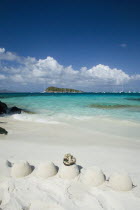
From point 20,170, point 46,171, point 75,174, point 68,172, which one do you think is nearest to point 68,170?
point 68,172

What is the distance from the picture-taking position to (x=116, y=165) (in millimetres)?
4500

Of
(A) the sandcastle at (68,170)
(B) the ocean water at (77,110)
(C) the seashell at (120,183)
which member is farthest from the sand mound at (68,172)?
(B) the ocean water at (77,110)

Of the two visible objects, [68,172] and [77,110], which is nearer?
[68,172]

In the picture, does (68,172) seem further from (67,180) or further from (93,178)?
(93,178)

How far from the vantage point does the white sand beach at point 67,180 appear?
2824 millimetres

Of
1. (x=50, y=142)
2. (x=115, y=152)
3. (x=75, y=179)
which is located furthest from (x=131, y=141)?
(x=75, y=179)

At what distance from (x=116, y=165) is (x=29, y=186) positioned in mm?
2504

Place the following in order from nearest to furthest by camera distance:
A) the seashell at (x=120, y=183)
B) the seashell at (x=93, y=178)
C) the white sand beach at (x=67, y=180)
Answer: the white sand beach at (x=67, y=180), the seashell at (x=120, y=183), the seashell at (x=93, y=178)

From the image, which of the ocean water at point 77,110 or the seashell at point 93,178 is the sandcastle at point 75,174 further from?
the ocean water at point 77,110

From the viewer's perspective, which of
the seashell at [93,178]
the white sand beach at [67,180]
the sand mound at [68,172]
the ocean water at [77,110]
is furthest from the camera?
the ocean water at [77,110]

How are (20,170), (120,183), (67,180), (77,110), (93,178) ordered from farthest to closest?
(77,110), (20,170), (67,180), (93,178), (120,183)

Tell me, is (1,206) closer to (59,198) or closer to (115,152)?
(59,198)

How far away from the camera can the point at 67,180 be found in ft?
11.4

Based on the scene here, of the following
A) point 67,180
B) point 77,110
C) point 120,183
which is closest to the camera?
point 120,183
